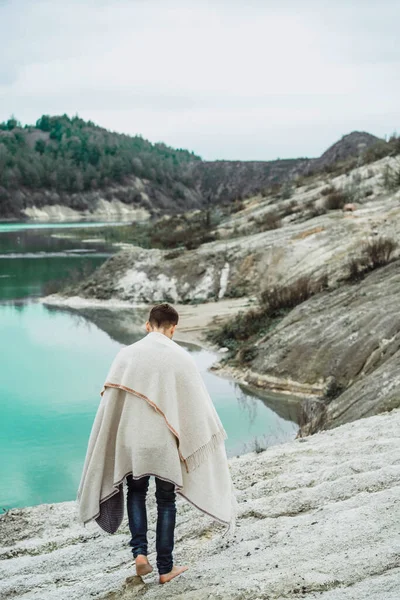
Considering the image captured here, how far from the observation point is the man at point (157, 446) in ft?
12.6

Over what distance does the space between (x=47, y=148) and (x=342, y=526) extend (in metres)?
121

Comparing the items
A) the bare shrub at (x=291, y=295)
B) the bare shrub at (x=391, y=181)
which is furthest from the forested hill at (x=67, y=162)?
the bare shrub at (x=291, y=295)

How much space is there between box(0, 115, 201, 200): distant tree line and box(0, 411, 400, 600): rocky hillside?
84.8 m

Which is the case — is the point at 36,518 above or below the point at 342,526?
below

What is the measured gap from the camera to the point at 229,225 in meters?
28.5

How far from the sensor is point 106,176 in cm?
10625

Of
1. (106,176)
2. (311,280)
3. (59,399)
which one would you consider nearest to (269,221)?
(311,280)

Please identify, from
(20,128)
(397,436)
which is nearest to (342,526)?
(397,436)

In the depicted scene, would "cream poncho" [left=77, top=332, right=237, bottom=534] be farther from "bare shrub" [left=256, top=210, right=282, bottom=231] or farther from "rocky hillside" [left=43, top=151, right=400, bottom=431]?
"bare shrub" [left=256, top=210, right=282, bottom=231]

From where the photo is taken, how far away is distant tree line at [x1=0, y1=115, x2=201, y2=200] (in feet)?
310

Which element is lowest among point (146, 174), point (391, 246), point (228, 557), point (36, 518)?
point (36, 518)

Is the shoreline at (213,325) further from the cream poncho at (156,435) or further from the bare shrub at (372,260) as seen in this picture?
the cream poncho at (156,435)

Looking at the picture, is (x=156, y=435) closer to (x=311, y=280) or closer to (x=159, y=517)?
(x=159, y=517)

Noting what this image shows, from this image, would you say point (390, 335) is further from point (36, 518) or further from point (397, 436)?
point (36, 518)
